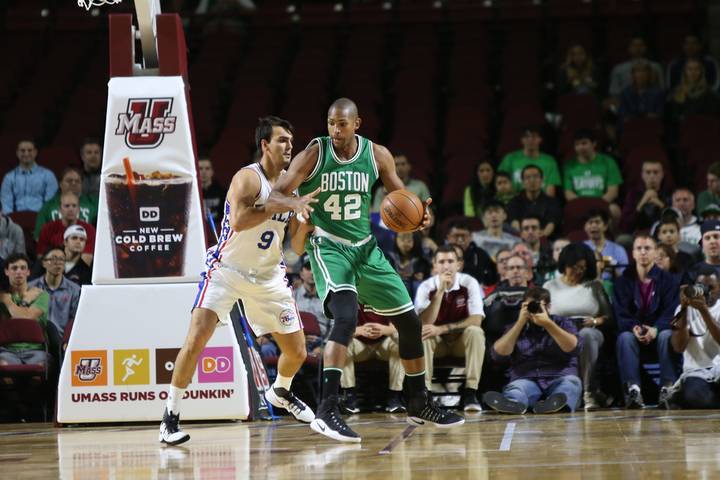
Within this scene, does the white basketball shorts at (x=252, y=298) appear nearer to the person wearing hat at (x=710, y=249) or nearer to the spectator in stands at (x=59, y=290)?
the spectator in stands at (x=59, y=290)

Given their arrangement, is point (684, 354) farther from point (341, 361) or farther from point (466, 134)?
point (466, 134)

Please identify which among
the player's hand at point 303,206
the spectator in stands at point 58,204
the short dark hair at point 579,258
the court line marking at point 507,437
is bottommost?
the court line marking at point 507,437

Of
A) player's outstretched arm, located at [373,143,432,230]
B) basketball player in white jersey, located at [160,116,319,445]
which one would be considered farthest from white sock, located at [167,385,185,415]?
player's outstretched arm, located at [373,143,432,230]

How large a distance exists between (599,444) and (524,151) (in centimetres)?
600

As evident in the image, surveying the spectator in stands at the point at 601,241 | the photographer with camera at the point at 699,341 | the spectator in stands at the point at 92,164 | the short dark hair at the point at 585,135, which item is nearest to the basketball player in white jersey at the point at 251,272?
the photographer with camera at the point at 699,341

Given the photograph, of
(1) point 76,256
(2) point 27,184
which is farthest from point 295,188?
(2) point 27,184

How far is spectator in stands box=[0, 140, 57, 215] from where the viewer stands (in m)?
11.1

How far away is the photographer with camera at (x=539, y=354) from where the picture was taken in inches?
323

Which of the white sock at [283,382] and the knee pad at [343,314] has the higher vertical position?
the knee pad at [343,314]

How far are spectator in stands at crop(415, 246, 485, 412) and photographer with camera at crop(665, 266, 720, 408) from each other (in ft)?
5.05

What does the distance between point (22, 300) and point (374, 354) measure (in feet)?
9.99

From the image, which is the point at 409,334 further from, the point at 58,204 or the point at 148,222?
the point at 58,204

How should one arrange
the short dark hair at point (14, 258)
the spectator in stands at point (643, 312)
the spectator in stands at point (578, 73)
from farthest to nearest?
1. the spectator in stands at point (578, 73)
2. the short dark hair at point (14, 258)
3. the spectator in stands at point (643, 312)

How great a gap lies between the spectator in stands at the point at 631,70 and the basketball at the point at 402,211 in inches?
286
